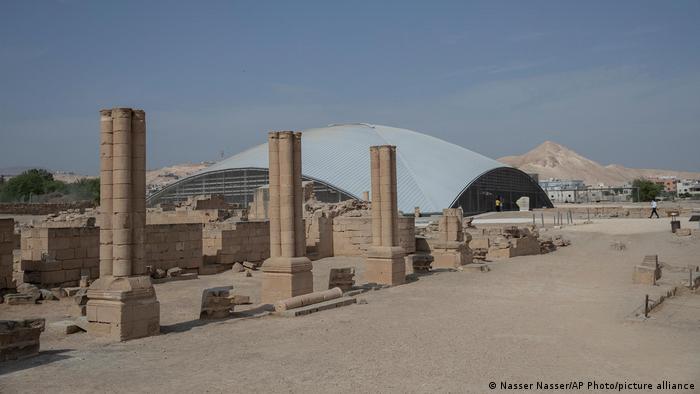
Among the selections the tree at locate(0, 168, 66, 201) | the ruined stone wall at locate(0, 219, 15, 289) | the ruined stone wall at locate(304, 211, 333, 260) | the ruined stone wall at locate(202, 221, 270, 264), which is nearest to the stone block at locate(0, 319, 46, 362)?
the ruined stone wall at locate(0, 219, 15, 289)

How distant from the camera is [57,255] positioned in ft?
46.7

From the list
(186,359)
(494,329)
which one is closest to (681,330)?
(494,329)

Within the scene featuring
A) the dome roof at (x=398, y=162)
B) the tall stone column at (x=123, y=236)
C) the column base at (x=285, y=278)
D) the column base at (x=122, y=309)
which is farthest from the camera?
the dome roof at (x=398, y=162)

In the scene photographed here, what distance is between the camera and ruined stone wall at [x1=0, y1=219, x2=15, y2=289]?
12526mm

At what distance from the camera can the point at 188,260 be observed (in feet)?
58.0

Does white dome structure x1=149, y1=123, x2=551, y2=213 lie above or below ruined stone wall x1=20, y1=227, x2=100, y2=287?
above

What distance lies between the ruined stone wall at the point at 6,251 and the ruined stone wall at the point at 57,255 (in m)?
1.12

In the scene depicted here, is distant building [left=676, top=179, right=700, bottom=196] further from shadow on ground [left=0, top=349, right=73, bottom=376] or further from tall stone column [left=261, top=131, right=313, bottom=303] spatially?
shadow on ground [left=0, top=349, right=73, bottom=376]

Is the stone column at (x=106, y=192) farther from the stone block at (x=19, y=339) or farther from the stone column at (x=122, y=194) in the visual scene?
the stone block at (x=19, y=339)

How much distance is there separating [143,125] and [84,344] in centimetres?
350

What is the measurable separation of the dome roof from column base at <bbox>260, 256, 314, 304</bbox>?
32092 mm

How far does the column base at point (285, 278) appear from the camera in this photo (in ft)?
39.0

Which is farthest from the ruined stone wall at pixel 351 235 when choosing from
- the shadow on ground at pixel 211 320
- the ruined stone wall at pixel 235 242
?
the shadow on ground at pixel 211 320

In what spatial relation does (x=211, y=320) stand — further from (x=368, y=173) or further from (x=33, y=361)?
(x=368, y=173)
